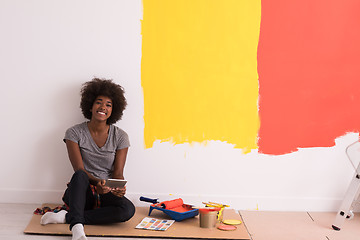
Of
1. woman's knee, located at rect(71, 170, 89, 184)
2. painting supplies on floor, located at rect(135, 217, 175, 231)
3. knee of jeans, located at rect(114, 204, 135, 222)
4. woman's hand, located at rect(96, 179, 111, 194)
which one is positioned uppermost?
woman's knee, located at rect(71, 170, 89, 184)

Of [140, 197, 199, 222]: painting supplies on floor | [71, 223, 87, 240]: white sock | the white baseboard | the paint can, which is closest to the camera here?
[71, 223, 87, 240]: white sock

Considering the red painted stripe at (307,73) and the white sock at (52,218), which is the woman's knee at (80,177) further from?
the red painted stripe at (307,73)

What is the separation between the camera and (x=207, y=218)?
2.68m

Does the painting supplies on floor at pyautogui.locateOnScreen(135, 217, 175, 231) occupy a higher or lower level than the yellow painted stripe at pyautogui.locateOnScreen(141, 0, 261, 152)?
lower

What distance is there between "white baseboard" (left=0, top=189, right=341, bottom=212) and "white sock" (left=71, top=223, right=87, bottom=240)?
75 cm

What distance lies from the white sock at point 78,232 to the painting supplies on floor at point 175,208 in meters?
0.59

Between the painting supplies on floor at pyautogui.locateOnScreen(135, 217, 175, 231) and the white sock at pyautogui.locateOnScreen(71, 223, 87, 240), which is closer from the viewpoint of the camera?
the white sock at pyautogui.locateOnScreen(71, 223, 87, 240)

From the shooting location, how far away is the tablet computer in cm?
258

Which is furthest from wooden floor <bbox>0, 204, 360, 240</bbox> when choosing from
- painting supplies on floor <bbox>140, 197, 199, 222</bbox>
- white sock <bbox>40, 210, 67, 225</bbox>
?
painting supplies on floor <bbox>140, 197, 199, 222</bbox>

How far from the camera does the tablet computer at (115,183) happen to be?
258 cm

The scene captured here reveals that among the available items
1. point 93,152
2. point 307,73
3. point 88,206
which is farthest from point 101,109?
point 307,73

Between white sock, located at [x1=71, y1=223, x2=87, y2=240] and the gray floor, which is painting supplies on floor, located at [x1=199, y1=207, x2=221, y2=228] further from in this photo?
white sock, located at [x1=71, y1=223, x2=87, y2=240]

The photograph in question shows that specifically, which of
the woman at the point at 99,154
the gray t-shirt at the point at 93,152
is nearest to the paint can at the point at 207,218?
the woman at the point at 99,154

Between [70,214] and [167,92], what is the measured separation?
1.05 m
